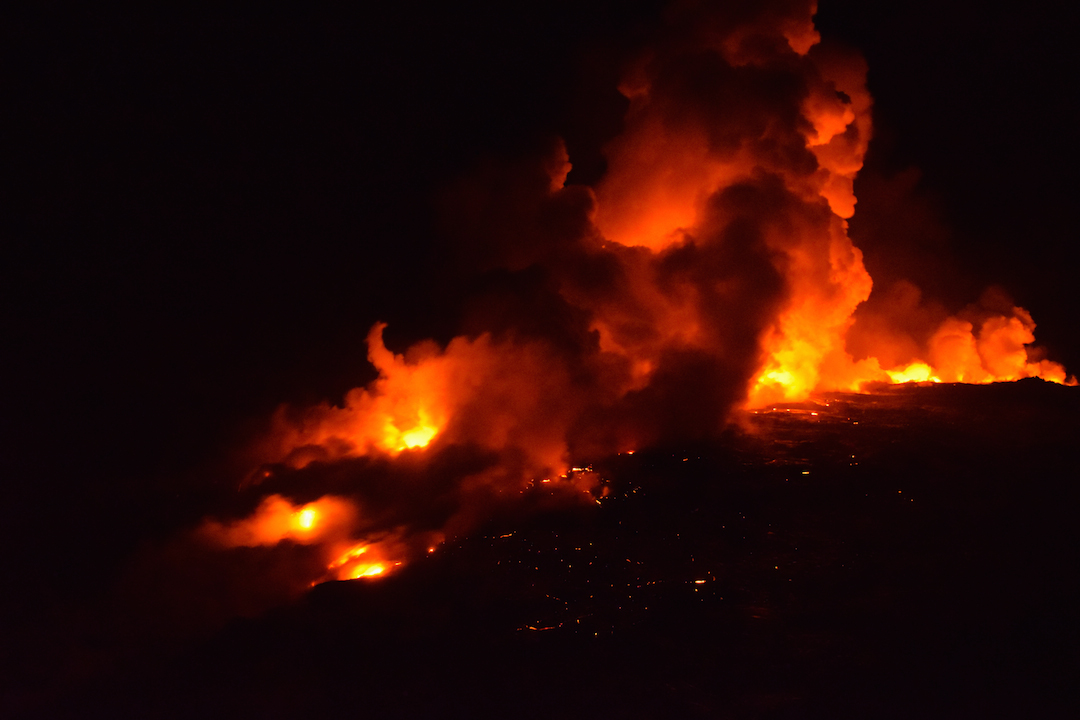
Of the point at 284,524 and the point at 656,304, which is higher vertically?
the point at 656,304

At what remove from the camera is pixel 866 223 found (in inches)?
1353

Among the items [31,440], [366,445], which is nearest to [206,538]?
[366,445]

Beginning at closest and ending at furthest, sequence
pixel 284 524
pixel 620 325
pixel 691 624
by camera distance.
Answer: pixel 691 624, pixel 284 524, pixel 620 325

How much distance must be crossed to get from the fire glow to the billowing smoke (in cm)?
5

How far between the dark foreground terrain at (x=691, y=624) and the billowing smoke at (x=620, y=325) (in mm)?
1489

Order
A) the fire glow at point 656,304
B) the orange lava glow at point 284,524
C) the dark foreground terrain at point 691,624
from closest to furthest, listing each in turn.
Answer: the dark foreground terrain at point 691,624 < the orange lava glow at point 284,524 < the fire glow at point 656,304

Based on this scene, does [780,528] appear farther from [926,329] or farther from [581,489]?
[926,329]

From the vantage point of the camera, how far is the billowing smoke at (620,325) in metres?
11.7

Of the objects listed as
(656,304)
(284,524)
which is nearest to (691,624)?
(284,524)

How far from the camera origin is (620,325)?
16.4 metres

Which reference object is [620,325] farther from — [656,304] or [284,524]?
[284,524]

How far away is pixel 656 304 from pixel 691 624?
1037 cm

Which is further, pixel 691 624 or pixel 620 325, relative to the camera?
pixel 620 325

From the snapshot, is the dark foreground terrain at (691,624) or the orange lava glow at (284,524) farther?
the orange lava glow at (284,524)
